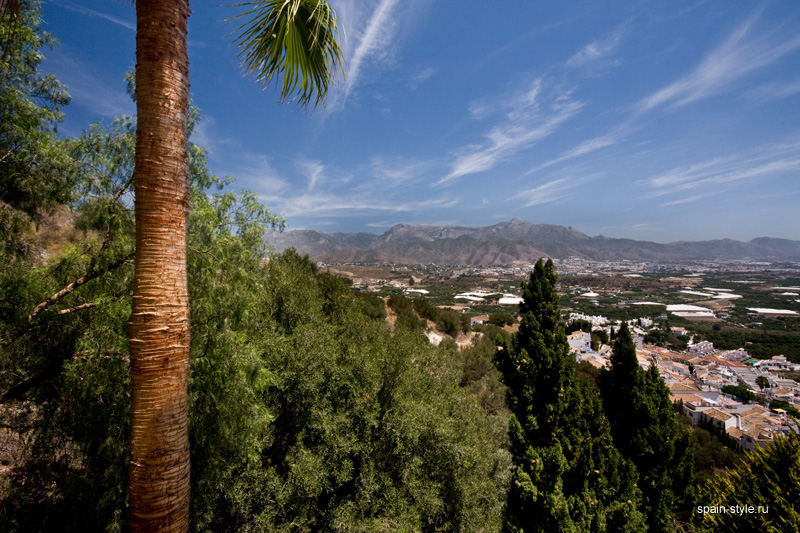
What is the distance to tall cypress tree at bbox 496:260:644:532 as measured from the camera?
8672 millimetres

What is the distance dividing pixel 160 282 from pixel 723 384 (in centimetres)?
6124

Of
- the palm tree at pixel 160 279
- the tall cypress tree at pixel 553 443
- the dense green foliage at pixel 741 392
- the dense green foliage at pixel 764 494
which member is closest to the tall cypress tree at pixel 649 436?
the tall cypress tree at pixel 553 443

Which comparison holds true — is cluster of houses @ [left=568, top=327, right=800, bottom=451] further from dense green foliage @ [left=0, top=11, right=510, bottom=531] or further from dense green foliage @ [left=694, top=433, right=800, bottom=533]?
dense green foliage @ [left=0, top=11, right=510, bottom=531]

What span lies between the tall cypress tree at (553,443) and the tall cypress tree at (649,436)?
1016mm

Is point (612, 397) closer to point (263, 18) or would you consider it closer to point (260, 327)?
point (260, 327)

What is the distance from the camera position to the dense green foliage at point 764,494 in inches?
237

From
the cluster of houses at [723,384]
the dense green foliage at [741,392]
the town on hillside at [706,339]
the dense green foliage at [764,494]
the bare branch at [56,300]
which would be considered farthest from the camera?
the dense green foliage at [741,392]

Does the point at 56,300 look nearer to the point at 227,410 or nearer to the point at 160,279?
the point at 227,410

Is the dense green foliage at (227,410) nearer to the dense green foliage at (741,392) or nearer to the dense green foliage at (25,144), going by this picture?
the dense green foliage at (25,144)

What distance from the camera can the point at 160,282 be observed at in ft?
8.42

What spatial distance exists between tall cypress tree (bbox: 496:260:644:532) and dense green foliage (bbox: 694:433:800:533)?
225 cm

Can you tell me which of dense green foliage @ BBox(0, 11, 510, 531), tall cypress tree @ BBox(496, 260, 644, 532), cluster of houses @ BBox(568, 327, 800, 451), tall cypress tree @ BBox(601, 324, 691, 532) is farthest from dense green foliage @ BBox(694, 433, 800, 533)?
cluster of houses @ BBox(568, 327, 800, 451)

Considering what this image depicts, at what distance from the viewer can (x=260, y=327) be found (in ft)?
38.7

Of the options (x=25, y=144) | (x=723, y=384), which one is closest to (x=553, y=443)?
(x=25, y=144)
